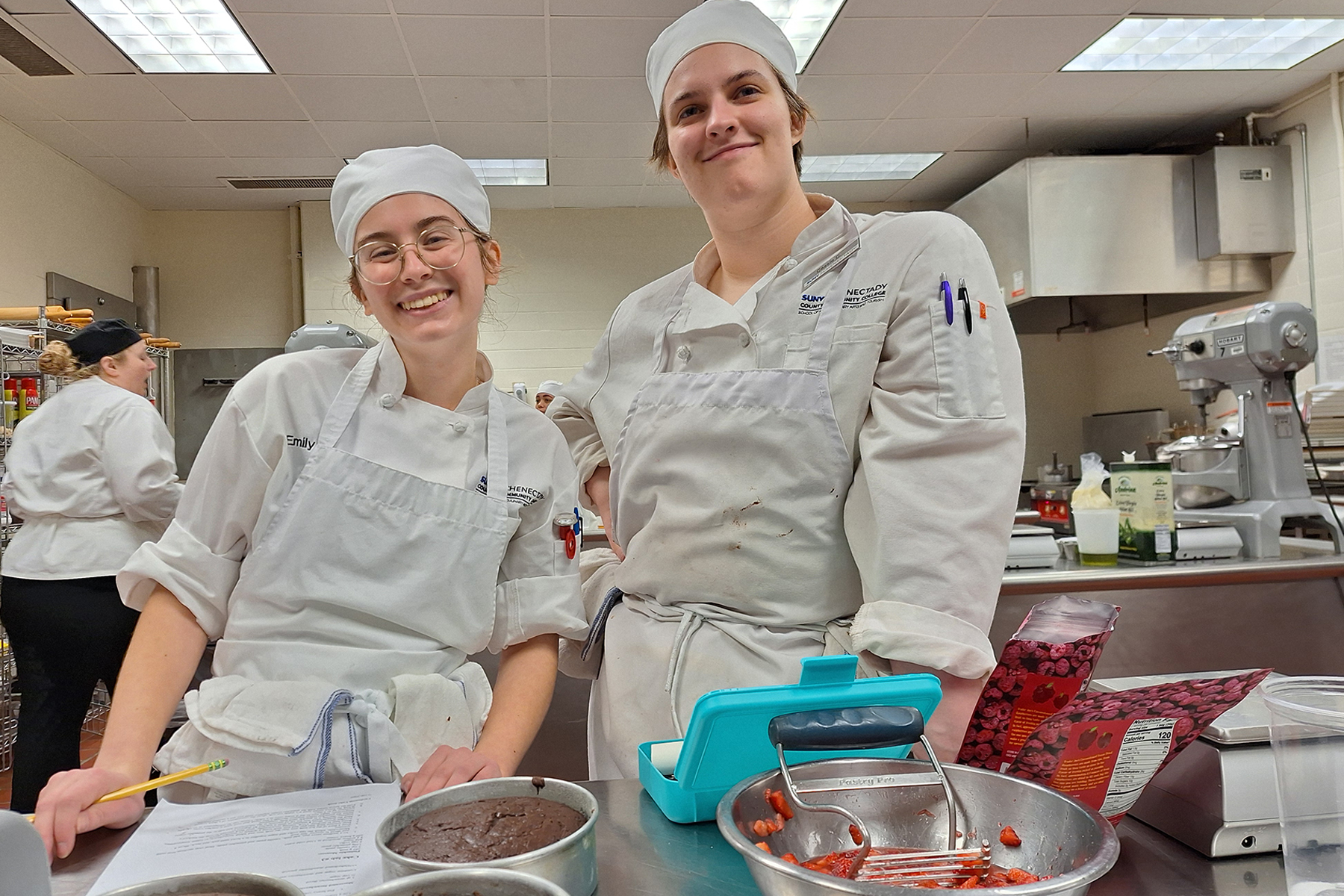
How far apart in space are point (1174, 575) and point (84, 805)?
2.27 metres

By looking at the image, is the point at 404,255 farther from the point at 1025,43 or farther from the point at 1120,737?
the point at 1025,43

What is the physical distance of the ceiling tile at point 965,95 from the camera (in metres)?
4.39

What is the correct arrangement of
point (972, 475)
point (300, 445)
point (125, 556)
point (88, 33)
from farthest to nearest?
point (88, 33)
point (125, 556)
point (300, 445)
point (972, 475)

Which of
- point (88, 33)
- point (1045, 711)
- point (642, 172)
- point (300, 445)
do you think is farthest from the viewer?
point (642, 172)

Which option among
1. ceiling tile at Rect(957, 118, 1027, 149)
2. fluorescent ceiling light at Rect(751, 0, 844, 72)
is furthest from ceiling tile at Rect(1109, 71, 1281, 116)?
fluorescent ceiling light at Rect(751, 0, 844, 72)

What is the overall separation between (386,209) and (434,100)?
11.9 ft

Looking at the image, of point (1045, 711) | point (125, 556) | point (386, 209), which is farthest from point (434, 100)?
point (1045, 711)

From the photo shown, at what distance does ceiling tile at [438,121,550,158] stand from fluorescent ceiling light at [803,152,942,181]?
1.67 m

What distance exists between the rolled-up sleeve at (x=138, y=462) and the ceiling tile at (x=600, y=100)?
8.02ft

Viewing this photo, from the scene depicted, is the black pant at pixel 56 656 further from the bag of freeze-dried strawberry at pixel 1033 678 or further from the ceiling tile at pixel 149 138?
the bag of freeze-dried strawberry at pixel 1033 678

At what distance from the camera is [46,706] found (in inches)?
115

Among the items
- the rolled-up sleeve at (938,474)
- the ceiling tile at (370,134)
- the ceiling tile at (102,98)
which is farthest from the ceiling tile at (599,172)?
the rolled-up sleeve at (938,474)

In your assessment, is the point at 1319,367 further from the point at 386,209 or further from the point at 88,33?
the point at 88,33

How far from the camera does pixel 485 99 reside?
447 cm
